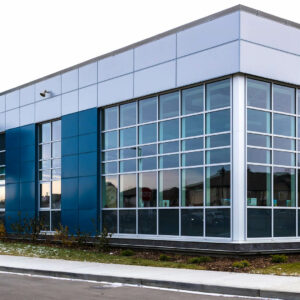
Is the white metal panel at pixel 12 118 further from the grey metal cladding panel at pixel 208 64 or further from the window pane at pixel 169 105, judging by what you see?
the grey metal cladding panel at pixel 208 64

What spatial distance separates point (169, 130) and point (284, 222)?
500cm

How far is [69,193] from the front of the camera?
23.5m

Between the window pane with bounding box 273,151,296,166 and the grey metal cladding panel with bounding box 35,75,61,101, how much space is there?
10.9 meters

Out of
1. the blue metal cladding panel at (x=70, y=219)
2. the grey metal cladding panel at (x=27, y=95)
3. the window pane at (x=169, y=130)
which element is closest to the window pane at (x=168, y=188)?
the window pane at (x=169, y=130)

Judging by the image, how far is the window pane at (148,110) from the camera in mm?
20100

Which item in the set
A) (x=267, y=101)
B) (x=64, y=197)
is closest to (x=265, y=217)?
(x=267, y=101)

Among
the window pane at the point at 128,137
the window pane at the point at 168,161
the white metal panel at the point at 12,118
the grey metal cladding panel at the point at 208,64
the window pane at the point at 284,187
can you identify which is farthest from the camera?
the white metal panel at the point at 12,118

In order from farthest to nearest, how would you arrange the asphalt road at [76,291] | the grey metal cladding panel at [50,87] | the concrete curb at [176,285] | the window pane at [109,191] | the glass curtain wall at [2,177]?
the glass curtain wall at [2,177] → the grey metal cladding panel at [50,87] → the window pane at [109,191] → the asphalt road at [76,291] → the concrete curb at [176,285]

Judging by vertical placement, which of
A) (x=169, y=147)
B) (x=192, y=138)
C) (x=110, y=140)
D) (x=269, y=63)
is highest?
(x=269, y=63)

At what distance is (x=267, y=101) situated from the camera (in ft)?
58.3

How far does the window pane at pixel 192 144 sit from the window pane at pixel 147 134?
1518 millimetres

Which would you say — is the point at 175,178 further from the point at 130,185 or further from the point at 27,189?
the point at 27,189

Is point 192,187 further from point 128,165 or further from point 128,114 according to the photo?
point 128,114

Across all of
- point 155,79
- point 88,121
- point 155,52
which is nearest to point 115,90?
point 88,121
